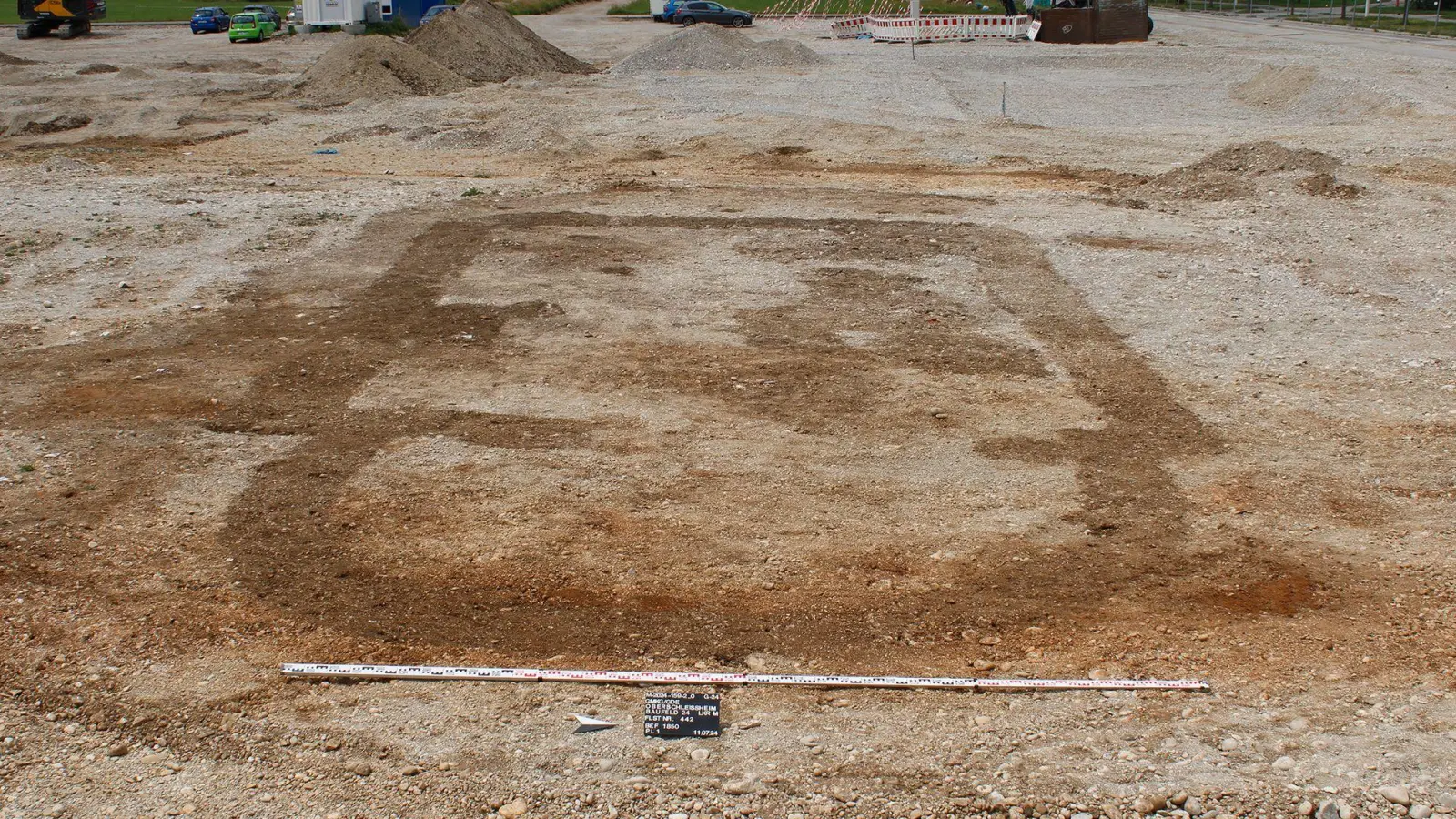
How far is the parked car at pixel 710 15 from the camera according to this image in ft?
181

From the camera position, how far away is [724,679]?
19.4 feet

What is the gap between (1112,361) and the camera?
10.7m

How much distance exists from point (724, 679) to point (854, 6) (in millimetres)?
60884

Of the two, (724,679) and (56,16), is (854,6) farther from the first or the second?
(724,679)

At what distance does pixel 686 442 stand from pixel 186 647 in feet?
12.7

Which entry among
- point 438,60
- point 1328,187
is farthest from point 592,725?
point 438,60

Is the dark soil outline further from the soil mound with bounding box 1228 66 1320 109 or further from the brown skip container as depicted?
the brown skip container

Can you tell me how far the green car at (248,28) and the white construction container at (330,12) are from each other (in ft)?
6.28

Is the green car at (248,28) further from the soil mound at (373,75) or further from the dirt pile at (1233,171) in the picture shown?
the dirt pile at (1233,171)

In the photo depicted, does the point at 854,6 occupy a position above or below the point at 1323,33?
above

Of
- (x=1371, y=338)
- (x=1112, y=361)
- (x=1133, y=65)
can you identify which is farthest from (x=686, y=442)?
(x=1133, y=65)

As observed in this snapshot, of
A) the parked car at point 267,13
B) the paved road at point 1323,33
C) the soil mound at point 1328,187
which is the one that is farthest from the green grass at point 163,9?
the soil mound at point 1328,187

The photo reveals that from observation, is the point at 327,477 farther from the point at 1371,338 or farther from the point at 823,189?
the point at 823,189

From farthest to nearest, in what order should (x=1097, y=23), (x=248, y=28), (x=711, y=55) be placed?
(x=248, y=28) → (x=1097, y=23) → (x=711, y=55)
